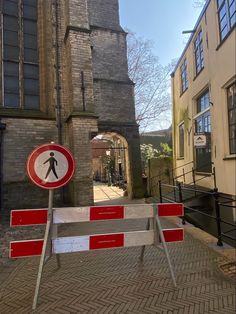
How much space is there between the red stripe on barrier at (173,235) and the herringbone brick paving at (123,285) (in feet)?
1.60

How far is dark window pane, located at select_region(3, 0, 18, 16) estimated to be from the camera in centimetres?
1143

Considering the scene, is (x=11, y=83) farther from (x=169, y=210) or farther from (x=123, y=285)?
(x=123, y=285)

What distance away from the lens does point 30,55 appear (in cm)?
1170

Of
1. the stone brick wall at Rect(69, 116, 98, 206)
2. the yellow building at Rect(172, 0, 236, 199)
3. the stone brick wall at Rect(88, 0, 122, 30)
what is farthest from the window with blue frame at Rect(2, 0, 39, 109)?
the yellow building at Rect(172, 0, 236, 199)

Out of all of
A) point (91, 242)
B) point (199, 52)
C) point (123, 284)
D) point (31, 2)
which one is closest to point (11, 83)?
point (31, 2)

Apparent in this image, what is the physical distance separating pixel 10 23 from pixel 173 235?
34.3 ft

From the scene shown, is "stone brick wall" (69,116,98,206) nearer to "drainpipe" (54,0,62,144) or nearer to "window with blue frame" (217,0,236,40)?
"drainpipe" (54,0,62,144)

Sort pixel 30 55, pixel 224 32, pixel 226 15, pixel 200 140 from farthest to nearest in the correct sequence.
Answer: pixel 30 55, pixel 200 140, pixel 224 32, pixel 226 15

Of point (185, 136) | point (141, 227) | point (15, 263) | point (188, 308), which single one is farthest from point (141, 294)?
point (185, 136)

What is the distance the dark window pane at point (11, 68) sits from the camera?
36.8 ft

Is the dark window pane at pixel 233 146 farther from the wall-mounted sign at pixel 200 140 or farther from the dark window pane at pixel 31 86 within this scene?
the dark window pane at pixel 31 86

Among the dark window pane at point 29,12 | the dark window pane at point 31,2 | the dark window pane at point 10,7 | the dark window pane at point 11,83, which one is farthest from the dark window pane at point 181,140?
the dark window pane at point 10,7

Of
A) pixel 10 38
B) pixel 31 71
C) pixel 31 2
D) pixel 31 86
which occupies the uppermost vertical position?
pixel 31 2

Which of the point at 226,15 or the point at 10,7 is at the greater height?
the point at 10,7
